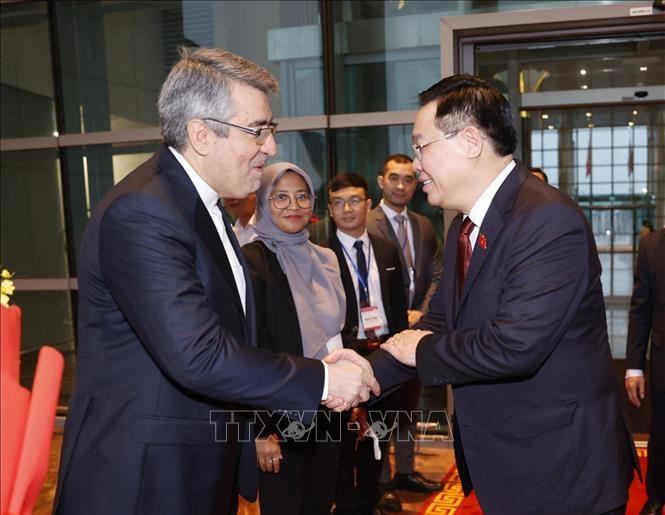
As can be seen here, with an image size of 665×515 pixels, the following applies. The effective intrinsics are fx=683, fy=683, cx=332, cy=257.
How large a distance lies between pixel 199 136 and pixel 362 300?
77.2 inches

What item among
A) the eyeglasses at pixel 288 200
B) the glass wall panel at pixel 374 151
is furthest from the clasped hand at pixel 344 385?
the glass wall panel at pixel 374 151

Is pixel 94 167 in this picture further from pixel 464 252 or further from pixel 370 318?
pixel 464 252

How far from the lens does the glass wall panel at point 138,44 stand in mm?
5305

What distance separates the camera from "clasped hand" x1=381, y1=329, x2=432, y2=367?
2.00 meters

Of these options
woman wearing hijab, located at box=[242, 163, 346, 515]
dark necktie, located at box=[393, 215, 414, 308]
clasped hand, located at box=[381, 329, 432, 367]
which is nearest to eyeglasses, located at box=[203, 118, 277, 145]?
clasped hand, located at box=[381, 329, 432, 367]

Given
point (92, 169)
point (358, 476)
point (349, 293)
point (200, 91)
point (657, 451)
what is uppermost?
point (200, 91)

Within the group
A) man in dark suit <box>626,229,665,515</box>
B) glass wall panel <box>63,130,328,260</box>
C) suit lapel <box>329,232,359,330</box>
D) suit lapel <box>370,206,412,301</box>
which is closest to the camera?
man in dark suit <box>626,229,665,515</box>

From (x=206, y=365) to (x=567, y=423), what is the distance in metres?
0.91

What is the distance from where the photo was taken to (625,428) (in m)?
1.82

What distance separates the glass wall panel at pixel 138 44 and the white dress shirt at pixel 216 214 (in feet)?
11.6

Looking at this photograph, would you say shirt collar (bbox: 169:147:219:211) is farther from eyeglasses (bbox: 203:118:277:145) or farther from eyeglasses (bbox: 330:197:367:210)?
eyeglasses (bbox: 330:197:367:210)

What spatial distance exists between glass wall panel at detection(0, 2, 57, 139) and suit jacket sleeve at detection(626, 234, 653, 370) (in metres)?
4.64

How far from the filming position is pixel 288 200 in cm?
294

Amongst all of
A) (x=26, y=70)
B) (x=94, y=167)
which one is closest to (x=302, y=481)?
(x=94, y=167)
